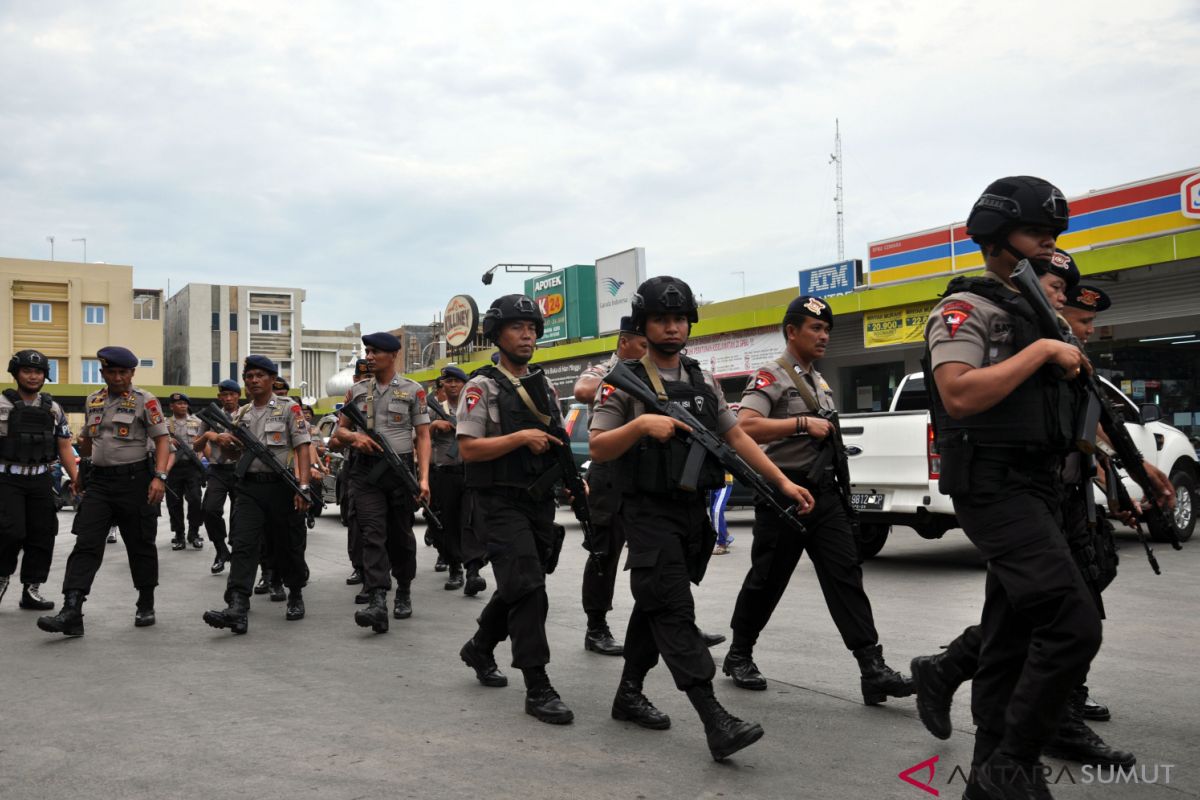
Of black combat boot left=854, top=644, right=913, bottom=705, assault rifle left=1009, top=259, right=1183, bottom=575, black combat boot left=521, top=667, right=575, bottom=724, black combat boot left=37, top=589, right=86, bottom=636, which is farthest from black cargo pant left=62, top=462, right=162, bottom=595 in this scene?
assault rifle left=1009, top=259, right=1183, bottom=575

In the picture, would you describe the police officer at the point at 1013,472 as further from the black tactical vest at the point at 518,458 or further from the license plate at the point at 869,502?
the license plate at the point at 869,502

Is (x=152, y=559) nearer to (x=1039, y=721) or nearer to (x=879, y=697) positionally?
(x=879, y=697)

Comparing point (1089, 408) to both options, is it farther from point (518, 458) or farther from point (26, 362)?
point (26, 362)

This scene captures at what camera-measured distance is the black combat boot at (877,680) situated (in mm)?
4793

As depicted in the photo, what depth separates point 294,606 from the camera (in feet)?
26.0

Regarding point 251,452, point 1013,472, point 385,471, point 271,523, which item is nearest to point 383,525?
point 385,471

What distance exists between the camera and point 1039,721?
3.25 m

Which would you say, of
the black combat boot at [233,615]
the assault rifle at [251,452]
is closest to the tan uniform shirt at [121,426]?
the assault rifle at [251,452]

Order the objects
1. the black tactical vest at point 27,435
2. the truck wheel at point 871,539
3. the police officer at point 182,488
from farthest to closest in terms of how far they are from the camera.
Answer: the police officer at point 182,488, the truck wheel at point 871,539, the black tactical vest at point 27,435

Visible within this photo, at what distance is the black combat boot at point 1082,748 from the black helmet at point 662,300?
2.11 metres

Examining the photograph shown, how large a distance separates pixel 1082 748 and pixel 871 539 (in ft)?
22.0

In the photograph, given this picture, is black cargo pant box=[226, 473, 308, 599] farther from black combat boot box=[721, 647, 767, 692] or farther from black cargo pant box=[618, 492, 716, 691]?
black cargo pant box=[618, 492, 716, 691]

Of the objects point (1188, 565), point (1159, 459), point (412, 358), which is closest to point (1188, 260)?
point (1159, 459)

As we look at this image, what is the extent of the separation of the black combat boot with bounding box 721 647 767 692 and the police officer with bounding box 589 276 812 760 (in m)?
0.80
